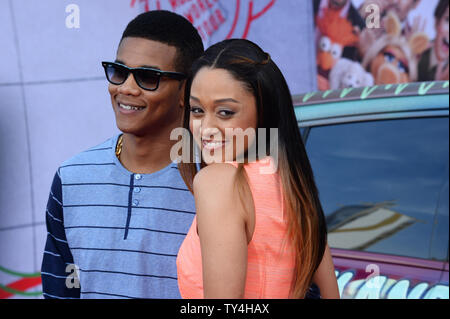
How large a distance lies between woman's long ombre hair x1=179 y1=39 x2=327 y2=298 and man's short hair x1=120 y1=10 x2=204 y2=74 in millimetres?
400

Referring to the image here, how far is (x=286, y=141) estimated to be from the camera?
1533 millimetres

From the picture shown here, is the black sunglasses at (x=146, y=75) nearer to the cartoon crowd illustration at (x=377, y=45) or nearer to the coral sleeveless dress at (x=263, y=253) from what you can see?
the coral sleeveless dress at (x=263, y=253)

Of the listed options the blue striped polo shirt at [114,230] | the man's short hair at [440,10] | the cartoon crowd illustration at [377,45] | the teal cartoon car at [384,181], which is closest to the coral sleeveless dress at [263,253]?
the blue striped polo shirt at [114,230]

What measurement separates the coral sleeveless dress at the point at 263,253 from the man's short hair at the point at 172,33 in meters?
0.59

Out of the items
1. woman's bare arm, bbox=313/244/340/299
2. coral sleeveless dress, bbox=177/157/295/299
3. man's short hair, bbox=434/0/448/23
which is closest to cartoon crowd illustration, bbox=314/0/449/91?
man's short hair, bbox=434/0/448/23

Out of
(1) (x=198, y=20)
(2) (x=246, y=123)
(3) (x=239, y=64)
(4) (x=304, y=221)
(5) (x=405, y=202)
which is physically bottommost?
(5) (x=405, y=202)

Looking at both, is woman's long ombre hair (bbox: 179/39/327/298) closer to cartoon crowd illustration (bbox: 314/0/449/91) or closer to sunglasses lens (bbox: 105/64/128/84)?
sunglasses lens (bbox: 105/64/128/84)

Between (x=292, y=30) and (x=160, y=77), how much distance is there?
148 inches

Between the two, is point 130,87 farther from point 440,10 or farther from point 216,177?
point 440,10

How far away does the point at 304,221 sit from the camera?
4.85 feet

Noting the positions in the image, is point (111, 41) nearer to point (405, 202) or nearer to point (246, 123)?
point (405, 202)

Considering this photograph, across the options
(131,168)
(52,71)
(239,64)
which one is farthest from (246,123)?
(52,71)

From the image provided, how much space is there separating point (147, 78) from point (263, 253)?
0.71 meters

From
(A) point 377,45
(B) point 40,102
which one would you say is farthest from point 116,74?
(A) point 377,45
